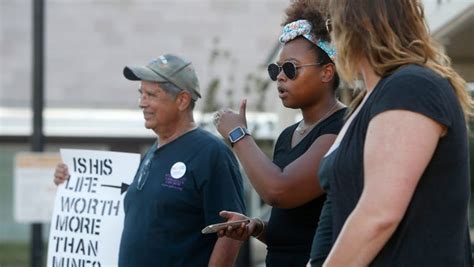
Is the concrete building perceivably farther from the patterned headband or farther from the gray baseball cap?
the patterned headband

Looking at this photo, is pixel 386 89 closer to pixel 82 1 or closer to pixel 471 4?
pixel 471 4

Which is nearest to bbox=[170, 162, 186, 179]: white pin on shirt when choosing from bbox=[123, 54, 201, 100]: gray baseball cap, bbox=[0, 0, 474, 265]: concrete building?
bbox=[123, 54, 201, 100]: gray baseball cap

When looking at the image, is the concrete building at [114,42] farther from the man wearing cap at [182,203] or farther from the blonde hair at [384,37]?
the blonde hair at [384,37]

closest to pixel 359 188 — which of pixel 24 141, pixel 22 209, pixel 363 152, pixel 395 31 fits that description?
pixel 363 152

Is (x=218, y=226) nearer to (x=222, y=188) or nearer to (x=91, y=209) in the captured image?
(x=222, y=188)

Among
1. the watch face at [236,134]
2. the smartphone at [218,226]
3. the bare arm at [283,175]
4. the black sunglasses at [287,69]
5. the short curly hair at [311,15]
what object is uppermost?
the short curly hair at [311,15]

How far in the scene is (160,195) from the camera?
424 centimetres

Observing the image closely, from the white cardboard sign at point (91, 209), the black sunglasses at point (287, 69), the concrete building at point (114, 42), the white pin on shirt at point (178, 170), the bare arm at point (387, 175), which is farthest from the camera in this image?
the concrete building at point (114, 42)

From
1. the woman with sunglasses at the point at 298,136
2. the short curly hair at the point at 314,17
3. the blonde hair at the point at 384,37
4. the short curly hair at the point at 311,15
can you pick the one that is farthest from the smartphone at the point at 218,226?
the blonde hair at the point at 384,37

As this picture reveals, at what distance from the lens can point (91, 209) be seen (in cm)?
498

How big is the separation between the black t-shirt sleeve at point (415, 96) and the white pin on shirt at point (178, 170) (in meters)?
1.94

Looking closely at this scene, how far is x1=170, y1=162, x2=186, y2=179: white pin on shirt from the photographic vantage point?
4270mm

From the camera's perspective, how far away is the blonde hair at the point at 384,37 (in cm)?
249

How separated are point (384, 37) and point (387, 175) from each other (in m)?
0.40
